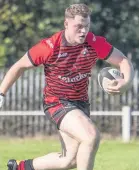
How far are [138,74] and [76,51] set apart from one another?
10.9 meters

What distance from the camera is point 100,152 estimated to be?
Result: 13.8 m

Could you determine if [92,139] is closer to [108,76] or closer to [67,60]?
[108,76]

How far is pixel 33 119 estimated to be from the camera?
1888cm

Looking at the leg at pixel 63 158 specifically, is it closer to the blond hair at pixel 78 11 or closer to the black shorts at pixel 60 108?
the black shorts at pixel 60 108

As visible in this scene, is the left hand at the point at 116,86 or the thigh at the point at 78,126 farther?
the left hand at the point at 116,86

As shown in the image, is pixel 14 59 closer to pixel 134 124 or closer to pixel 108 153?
pixel 134 124

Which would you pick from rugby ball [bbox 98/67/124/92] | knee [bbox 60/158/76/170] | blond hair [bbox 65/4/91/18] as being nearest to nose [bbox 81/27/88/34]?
blond hair [bbox 65/4/91/18]

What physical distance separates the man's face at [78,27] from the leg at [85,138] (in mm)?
795

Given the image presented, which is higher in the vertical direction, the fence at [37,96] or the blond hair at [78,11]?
the blond hair at [78,11]

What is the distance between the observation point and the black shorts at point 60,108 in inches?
325

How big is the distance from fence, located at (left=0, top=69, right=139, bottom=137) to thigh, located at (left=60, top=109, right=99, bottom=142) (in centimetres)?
1068

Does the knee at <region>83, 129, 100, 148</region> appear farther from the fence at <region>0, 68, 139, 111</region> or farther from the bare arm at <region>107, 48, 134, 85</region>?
the fence at <region>0, 68, 139, 111</region>

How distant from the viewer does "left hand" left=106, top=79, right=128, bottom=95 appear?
7.98m

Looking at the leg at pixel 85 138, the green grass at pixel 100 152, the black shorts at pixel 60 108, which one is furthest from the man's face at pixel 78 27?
the green grass at pixel 100 152
